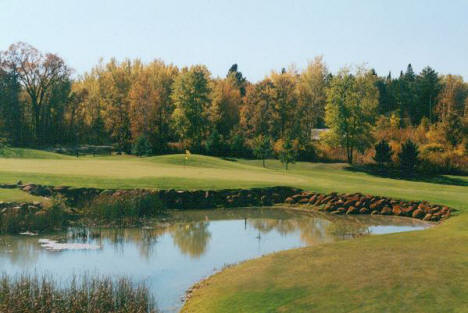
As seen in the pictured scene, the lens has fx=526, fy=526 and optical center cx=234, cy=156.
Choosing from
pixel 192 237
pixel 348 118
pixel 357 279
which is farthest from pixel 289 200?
pixel 348 118

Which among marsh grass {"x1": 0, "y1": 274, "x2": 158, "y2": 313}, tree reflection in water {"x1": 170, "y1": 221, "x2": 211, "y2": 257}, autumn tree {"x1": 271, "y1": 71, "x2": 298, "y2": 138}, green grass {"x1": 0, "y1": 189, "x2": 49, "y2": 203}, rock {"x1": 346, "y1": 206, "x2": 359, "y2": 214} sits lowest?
tree reflection in water {"x1": 170, "y1": 221, "x2": 211, "y2": 257}

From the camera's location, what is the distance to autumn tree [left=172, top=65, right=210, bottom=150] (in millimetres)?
79250

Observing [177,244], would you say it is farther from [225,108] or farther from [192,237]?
[225,108]

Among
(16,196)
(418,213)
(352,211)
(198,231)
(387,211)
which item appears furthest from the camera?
(352,211)

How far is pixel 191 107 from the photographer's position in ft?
262

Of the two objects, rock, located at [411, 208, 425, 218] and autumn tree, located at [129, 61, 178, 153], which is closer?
rock, located at [411, 208, 425, 218]

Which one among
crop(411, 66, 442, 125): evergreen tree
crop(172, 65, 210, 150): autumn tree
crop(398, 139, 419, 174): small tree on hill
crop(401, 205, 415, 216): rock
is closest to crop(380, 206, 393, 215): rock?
crop(401, 205, 415, 216): rock

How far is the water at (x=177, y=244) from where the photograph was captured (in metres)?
19.1

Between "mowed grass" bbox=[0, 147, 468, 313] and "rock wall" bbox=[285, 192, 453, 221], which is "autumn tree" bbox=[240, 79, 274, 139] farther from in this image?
"mowed grass" bbox=[0, 147, 468, 313]

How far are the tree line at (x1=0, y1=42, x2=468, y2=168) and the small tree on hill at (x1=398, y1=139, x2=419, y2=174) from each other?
335 inches

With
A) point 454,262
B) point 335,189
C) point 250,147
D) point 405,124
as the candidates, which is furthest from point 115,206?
point 405,124

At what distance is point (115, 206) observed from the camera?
2955 centimetres

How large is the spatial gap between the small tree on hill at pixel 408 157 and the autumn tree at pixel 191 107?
3107 cm

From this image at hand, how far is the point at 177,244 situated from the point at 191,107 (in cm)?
5680
